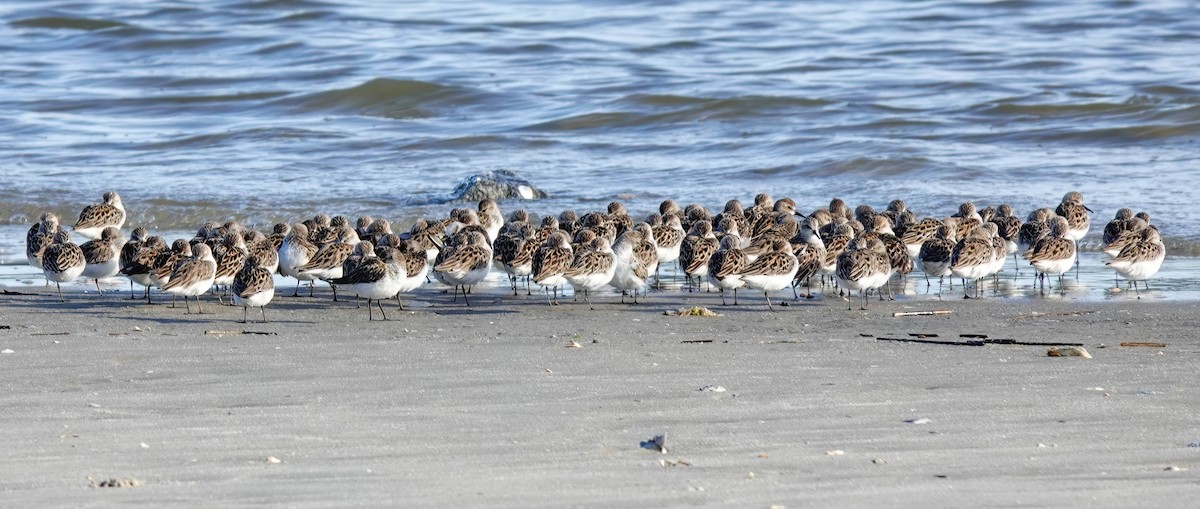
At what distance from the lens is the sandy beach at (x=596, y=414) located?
19.2 ft

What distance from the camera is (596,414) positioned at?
7180 millimetres

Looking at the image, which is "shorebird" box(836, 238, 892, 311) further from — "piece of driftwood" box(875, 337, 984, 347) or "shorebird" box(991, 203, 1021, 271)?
"shorebird" box(991, 203, 1021, 271)

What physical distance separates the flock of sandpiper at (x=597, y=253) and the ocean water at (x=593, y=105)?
220 centimetres

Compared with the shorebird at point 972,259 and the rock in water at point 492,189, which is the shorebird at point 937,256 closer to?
the shorebird at point 972,259

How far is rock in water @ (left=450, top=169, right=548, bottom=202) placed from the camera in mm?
19156

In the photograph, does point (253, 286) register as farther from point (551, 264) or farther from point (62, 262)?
point (551, 264)

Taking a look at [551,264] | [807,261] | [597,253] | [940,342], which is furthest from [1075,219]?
[940,342]

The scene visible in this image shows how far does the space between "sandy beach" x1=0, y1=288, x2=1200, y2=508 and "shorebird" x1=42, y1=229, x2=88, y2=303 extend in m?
1.36

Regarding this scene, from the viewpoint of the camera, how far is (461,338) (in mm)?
9844

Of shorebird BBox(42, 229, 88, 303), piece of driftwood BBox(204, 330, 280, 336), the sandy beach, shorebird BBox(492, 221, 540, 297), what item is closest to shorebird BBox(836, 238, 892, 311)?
the sandy beach

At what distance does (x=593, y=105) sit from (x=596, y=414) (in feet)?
67.2

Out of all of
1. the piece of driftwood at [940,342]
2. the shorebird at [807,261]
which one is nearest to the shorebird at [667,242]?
the shorebird at [807,261]

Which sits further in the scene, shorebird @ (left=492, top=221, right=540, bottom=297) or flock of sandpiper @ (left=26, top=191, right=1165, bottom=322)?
shorebird @ (left=492, top=221, right=540, bottom=297)

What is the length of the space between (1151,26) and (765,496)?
30.0m
